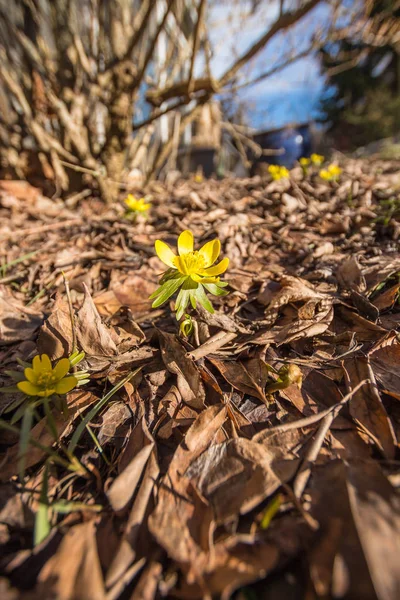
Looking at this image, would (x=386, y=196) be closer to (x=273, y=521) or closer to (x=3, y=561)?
(x=273, y=521)

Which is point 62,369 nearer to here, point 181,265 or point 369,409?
point 181,265

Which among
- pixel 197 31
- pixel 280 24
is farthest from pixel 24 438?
pixel 280 24

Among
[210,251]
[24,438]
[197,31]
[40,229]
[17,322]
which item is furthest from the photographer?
[197,31]

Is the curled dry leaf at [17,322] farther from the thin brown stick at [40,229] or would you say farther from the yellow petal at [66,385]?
the thin brown stick at [40,229]

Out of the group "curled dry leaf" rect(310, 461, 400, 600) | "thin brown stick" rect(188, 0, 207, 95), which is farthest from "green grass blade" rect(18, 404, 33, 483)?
"thin brown stick" rect(188, 0, 207, 95)

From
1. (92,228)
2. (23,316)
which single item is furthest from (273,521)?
(92,228)

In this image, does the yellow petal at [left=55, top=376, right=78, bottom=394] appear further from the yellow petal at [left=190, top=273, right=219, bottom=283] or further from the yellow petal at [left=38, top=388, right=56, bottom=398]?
the yellow petal at [left=190, top=273, right=219, bottom=283]
